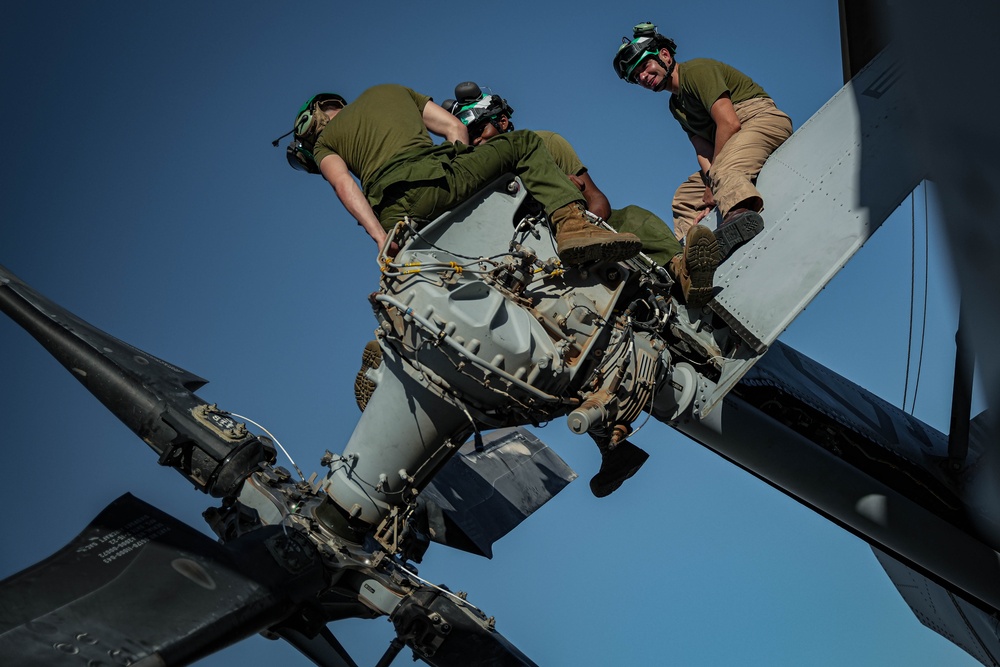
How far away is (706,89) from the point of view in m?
9.56

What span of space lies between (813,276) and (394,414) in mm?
3501

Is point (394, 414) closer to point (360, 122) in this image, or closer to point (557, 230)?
point (557, 230)

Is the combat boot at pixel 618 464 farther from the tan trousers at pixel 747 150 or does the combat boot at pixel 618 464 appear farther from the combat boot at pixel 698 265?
the tan trousers at pixel 747 150

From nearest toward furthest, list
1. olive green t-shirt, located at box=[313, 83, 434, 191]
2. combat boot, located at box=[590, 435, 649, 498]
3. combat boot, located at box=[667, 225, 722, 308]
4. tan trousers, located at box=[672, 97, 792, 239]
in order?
combat boot, located at box=[667, 225, 722, 308] < olive green t-shirt, located at box=[313, 83, 434, 191] < tan trousers, located at box=[672, 97, 792, 239] < combat boot, located at box=[590, 435, 649, 498]

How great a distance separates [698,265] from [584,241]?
1133mm

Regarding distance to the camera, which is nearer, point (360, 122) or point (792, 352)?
point (360, 122)

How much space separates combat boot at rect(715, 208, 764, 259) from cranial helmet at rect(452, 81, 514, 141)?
2495 millimetres

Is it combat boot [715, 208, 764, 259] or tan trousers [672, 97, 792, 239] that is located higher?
tan trousers [672, 97, 792, 239]

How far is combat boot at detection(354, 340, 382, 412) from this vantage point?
9.22 m

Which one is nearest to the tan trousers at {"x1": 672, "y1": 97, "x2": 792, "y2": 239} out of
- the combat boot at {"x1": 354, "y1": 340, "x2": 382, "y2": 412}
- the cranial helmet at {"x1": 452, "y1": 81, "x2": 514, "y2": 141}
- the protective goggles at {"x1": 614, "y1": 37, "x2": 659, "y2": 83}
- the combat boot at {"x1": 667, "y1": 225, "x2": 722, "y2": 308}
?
the combat boot at {"x1": 667, "y1": 225, "x2": 722, "y2": 308}

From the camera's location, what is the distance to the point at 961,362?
28.1 feet

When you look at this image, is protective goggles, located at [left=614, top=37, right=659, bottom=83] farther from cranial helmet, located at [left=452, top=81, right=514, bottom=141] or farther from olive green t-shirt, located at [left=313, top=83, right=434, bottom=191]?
olive green t-shirt, located at [left=313, top=83, right=434, bottom=191]

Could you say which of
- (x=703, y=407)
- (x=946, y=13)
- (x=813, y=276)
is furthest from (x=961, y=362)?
(x=946, y=13)

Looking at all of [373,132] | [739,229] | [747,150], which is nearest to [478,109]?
→ [373,132]
